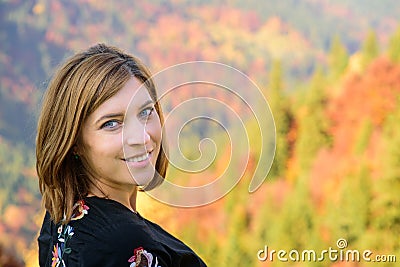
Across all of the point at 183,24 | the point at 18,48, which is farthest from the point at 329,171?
the point at 18,48

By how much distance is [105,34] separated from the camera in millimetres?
3588

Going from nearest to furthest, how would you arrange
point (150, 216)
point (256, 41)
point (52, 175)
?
point (52, 175)
point (150, 216)
point (256, 41)

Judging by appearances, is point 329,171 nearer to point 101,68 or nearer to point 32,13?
point 32,13

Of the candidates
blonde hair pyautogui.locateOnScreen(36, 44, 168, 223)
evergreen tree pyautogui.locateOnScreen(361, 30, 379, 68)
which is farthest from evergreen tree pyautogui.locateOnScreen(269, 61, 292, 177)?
blonde hair pyautogui.locateOnScreen(36, 44, 168, 223)

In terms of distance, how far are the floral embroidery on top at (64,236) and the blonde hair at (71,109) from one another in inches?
0.4

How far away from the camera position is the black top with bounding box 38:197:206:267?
99 centimetres

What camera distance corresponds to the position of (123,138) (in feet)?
3.48

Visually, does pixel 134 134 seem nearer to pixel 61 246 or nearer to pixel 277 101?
pixel 61 246

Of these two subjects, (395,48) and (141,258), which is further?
(395,48)

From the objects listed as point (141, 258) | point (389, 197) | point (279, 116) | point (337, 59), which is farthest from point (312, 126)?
point (141, 258)

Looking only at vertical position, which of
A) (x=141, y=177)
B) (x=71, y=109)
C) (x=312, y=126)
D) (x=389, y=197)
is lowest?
(x=389, y=197)

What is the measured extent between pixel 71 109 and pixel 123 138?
85 millimetres

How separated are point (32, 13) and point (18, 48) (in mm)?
186

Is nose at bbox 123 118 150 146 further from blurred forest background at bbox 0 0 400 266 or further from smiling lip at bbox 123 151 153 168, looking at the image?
blurred forest background at bbox 0 0 400 266
